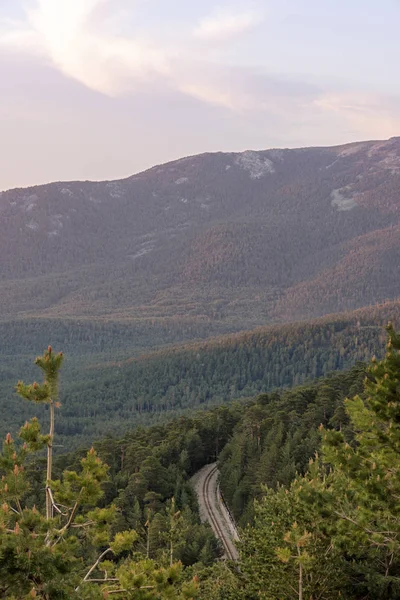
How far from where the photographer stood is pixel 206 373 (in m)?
172

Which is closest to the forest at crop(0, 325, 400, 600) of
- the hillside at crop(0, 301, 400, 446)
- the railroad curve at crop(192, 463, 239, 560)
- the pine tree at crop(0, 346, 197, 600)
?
the pine tree at crop(0, 346, 197, 600)

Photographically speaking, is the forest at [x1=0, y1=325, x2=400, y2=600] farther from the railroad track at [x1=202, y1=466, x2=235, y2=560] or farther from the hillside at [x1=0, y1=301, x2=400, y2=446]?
the hillside at [x1=0, y1=301, x2=400, y2=446]

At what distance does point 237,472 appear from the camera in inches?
2419

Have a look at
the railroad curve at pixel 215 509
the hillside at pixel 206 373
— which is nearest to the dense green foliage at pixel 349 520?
the railroad curve at pixel 215 509

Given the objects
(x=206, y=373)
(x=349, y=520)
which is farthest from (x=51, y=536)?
(x=206, y=373)

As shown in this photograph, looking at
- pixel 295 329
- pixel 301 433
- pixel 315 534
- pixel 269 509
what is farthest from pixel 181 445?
pixel 295 329

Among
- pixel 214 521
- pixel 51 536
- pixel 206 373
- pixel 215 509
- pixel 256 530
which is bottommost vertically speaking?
pixel 206 373

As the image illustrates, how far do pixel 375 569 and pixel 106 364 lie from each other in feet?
576

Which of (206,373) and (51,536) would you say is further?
(206,373)

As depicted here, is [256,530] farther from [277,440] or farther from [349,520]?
[277,440]

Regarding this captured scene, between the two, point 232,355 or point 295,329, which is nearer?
point 232,355

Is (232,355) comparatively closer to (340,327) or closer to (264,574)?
(340,327)

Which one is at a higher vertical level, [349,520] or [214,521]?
[349,520]

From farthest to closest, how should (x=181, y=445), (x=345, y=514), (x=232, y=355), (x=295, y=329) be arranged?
(x=295, y=329) < (x=232, y=355) < (x=181, y=445) < (x=345, y=514)
